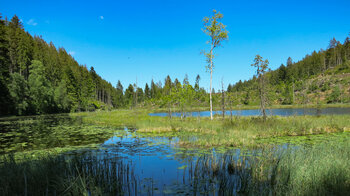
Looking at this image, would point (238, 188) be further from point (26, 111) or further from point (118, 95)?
point (118, 95)

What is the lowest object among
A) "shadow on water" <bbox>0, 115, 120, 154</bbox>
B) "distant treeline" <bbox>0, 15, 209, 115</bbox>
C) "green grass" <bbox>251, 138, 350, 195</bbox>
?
"shadow on water" <bbox>0, 115, 120, 154</bbox>

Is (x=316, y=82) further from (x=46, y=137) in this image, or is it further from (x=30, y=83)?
(x=30, y=83)

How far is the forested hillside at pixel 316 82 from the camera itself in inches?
2943

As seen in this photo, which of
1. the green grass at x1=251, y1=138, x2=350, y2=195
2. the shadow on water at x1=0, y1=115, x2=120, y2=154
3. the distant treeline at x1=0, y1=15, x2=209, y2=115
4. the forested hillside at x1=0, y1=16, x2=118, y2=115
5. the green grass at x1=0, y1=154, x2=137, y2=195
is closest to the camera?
the green grass at x1=251, y1=138, x2=350, y2=195

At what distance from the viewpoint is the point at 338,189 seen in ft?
14.6

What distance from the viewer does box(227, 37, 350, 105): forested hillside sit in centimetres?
7476

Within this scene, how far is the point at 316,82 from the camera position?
89312 mm

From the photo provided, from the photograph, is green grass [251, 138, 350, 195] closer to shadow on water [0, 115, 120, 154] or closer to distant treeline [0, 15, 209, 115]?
shadow on water [0, 115, 120, 154]

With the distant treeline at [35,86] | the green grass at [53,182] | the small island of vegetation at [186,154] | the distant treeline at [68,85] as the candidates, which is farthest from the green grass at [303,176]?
the distant treeline at [35,86]

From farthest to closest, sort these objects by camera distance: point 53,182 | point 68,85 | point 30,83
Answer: point 68,85, point 30,83, point 53,182


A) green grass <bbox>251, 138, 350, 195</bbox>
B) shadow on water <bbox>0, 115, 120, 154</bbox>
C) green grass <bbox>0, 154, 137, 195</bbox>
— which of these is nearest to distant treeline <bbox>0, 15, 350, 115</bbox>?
shadow on water <bbox>0, 115, 120, 154</bbox>

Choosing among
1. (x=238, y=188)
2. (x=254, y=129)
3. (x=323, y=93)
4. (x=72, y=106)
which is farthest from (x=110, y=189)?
(x=323, y=93)

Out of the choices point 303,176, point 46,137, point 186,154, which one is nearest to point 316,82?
point 186,154

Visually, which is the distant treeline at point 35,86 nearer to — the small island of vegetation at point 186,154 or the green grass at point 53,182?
the small island of vegetation at point 186,154
